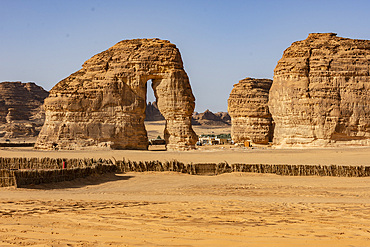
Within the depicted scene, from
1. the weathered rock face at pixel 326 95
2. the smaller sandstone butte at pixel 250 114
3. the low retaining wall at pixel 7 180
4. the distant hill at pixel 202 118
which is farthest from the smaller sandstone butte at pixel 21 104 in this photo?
the low retaining wall at pixel 7 180

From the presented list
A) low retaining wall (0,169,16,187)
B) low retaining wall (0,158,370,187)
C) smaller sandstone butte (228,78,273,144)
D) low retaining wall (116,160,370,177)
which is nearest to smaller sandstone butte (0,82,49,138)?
smaller sandstone butte (228,78,273,144)

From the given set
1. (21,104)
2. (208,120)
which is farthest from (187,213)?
(208,120)

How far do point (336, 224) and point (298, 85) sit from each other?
92.4 feet

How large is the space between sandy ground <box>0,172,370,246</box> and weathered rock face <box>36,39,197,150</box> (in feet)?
54.0

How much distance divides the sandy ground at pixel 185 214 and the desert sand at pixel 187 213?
0.05ft

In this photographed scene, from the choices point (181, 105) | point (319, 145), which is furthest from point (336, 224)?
point (319, 145)

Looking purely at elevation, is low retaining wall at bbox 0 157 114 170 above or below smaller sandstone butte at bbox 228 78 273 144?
below

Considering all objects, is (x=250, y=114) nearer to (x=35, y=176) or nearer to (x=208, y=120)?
(x=35, y=176)

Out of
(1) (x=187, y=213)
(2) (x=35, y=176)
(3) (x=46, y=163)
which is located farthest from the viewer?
(3) (x=46, y=163)

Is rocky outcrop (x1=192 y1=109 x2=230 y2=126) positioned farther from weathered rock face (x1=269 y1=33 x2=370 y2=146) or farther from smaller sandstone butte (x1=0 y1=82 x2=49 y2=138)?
weathered rock face (x1=269 y1=33 x2=370 y2=146)

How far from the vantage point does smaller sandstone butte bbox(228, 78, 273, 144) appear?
141 ft

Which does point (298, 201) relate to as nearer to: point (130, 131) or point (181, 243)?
point (181, 243)

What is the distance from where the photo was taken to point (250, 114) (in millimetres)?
43281

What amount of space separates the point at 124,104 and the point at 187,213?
80.2 ft
